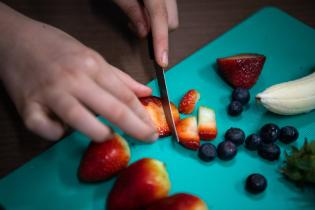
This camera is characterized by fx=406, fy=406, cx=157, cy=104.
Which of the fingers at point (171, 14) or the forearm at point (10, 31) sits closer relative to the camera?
the forearm at point (10, 31)

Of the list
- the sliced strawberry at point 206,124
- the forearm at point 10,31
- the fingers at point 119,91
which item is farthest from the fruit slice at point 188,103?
the forearm at point 10,31

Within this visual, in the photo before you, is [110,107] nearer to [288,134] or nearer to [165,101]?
[165,101]

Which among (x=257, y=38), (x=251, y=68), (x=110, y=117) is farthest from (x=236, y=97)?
(x=110, y=117)

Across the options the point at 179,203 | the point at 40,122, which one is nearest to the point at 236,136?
the point at 179,203

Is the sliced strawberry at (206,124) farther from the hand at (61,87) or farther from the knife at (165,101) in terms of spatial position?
the hand at (61,87)

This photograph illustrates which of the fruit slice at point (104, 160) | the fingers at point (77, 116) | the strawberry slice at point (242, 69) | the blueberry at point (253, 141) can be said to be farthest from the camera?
the strawberry slice at point (242, 69)

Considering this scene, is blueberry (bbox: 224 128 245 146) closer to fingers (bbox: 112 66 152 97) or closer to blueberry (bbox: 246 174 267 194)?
blueberry (bbox: 246 174 267 194)
